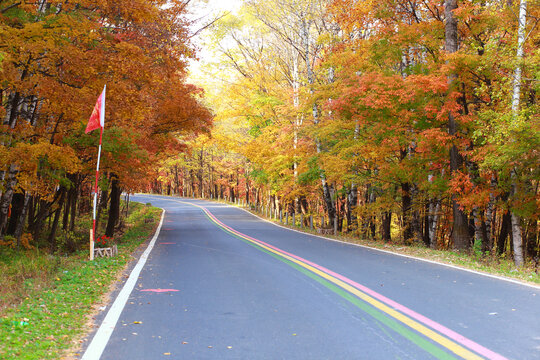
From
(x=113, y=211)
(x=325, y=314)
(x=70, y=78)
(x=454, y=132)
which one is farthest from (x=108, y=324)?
(x=113, y=211)

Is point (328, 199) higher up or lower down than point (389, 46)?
lower down

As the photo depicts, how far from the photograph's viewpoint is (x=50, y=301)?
639 centimetres

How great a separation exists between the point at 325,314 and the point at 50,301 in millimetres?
3892

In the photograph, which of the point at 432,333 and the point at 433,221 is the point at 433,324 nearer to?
the point at 432,333

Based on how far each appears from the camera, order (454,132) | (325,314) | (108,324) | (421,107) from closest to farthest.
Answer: (108,324)
(325,314)
(454,132)
(421,107)

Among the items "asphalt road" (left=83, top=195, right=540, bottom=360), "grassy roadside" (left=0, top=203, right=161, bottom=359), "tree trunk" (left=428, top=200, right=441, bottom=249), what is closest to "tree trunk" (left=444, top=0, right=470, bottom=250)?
"tree trunk" (left=428, top=200, right=441, bottom=249)

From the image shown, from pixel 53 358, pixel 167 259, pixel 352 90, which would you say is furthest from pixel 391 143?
pixel 53 358

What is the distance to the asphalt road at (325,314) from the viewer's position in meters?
4.37

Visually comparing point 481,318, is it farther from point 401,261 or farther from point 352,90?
point 352,90

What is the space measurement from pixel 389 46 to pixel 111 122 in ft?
33.4

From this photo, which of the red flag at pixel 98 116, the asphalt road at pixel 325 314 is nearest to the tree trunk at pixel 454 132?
the asphalt road at pixel 325 314

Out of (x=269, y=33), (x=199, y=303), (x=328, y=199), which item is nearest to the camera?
(x=199, y=303)

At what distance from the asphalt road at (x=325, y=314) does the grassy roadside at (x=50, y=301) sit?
1.79ft

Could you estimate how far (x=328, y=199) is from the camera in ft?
80.8
